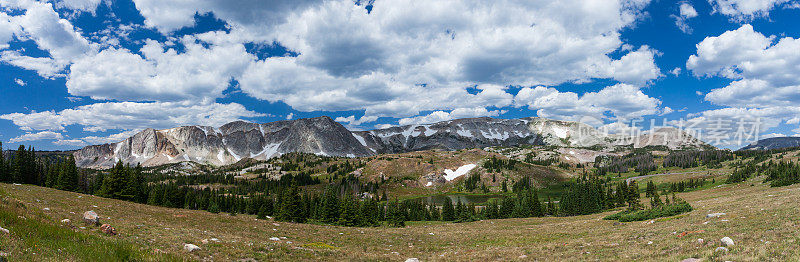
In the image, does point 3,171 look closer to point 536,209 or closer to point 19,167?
point 19,167

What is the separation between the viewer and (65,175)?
88750 millimetres

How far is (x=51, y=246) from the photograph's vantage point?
1198cm

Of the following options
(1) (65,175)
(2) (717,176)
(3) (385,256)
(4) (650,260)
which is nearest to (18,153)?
(1) (65,175)

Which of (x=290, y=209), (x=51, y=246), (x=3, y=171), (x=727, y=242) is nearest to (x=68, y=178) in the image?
(x=3, y=171)

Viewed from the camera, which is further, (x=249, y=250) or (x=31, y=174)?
(x=31, y=174)

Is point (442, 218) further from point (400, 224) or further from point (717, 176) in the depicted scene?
point (717, 176)

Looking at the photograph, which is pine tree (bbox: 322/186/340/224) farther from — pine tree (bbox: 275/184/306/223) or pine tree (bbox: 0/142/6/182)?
pine tree (bbox: 0/142/6/182)

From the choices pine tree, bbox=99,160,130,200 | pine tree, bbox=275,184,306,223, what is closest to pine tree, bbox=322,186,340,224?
pine tree, bbox=275,184,306,223

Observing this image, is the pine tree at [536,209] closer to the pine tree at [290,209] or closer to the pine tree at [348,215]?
the pine tree at [348,215]

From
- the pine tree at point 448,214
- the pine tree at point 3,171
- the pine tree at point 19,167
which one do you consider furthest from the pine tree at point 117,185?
the pine tree at point 448,214

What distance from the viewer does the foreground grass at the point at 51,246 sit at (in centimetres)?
1093

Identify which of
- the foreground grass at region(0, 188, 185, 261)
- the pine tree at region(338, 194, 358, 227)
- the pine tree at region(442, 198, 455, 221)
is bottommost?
the pine tree at region(442, 198, 455, 221)

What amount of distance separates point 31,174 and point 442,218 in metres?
126

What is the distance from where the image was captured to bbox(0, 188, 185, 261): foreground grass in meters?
10.9
